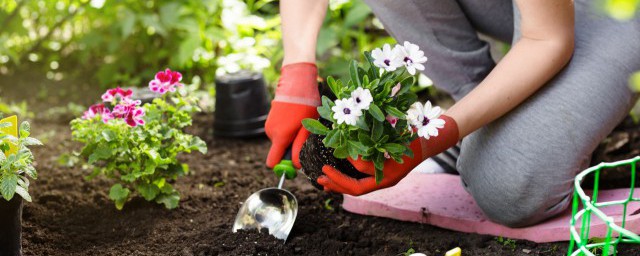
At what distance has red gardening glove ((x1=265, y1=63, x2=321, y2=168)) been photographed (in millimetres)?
1814

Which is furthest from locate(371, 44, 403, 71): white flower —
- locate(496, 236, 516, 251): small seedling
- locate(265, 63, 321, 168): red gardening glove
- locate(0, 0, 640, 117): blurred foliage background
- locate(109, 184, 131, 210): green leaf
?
locate(0, 0, 640, 117): blurred foliage background

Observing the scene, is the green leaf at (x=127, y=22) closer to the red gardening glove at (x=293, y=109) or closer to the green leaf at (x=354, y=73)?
the red gardening glove at (x=293, y=109)

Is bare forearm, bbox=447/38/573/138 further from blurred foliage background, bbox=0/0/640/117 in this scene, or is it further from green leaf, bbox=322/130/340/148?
blurred foliage background, bbox=0/0/640/117

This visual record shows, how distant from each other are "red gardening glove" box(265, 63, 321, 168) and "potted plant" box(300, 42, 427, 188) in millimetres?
205

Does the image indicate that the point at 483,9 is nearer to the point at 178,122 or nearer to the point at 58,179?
the point at 178,122

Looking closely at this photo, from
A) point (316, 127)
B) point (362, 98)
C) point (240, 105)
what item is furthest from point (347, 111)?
point (240, 105)

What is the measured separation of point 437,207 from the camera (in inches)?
80.4

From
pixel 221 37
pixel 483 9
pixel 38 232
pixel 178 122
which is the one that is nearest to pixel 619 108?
pixel 483 9

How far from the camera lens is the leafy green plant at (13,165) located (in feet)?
4.91

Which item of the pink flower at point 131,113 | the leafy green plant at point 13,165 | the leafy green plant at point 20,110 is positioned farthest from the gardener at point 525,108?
the leafy green plant at point 20,110

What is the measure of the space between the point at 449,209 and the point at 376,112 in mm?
674

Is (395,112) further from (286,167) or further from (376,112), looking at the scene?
(286,167)

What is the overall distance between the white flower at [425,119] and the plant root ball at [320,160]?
0.80ft

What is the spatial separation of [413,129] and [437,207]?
49cm
